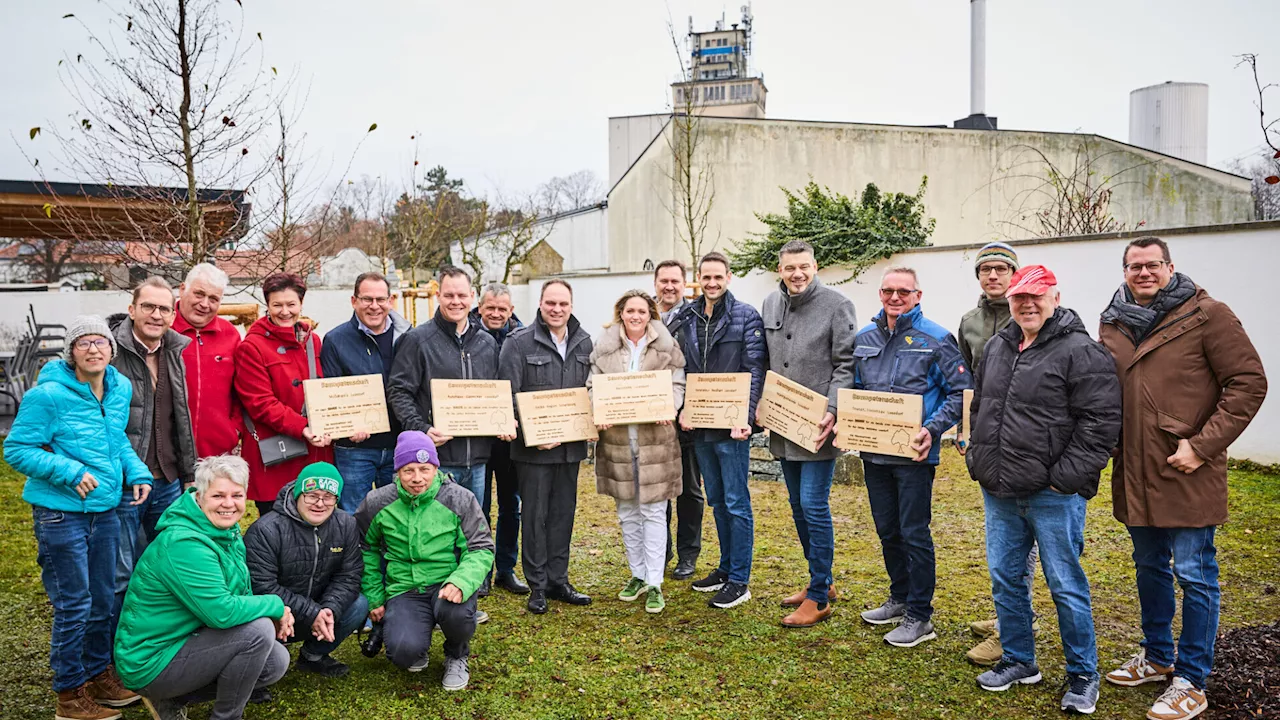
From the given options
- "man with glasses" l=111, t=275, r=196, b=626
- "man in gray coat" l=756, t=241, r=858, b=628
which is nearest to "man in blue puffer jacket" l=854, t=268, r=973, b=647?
"man in gray coat" l=756, t=241, r=858, b=628

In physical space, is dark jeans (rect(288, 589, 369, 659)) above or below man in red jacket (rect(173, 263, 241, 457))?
below

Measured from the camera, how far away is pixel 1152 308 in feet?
12.6

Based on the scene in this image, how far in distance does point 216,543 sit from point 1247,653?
4.98 meters

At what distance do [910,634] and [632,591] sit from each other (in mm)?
1859

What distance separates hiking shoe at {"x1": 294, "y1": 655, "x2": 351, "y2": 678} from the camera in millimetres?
4367

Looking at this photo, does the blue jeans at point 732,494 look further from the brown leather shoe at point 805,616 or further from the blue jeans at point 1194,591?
the blue jeans at point 1194,591

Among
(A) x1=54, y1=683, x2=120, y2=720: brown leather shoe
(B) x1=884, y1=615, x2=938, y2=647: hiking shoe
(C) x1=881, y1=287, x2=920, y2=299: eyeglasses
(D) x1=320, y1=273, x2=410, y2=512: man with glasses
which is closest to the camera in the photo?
(A) x1=54, y1=683, x2=120, y2=720: brown leather shoe

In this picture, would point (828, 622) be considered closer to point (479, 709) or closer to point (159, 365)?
point (479, 709)

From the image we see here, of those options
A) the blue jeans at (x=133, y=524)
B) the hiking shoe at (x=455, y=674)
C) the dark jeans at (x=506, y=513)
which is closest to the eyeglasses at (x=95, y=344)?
the blue jeans at (x=133, y=524)

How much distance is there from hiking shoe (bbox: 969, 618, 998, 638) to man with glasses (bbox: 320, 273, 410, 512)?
3.80 meters

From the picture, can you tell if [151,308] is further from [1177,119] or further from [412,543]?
[1177,119]

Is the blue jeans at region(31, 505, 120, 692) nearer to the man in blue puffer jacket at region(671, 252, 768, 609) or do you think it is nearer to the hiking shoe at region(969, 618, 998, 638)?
the man in blue puffer jacket at region(671, 252, 768, 609)

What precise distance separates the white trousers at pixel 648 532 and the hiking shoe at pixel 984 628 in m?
1.95

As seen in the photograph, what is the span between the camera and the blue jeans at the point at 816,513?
4992 millimetres
